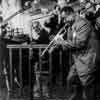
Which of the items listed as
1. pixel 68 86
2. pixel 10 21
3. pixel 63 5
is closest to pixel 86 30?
pixel 63 5

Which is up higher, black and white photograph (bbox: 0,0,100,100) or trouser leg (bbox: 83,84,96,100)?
black and white photograph (bbox: 0,0,100,100)

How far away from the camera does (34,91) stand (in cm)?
346

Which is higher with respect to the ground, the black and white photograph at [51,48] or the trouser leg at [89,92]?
the black and white photograph at [51,48]

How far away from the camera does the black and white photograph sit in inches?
132

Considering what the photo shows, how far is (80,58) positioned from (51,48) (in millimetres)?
387

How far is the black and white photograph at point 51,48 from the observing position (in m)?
3.36

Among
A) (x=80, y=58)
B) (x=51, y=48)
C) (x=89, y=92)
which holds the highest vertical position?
(x=51, y=48)

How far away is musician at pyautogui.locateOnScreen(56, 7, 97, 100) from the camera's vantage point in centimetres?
331

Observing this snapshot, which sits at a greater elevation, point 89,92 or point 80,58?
point 80,58

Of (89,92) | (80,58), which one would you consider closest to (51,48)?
(80,58)

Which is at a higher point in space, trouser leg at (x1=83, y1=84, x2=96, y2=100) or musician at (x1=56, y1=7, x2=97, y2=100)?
musician at (x1=56, y1=7, x2=97, y2=100)

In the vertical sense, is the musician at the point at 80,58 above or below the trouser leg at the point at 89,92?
above

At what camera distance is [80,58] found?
3359 mm

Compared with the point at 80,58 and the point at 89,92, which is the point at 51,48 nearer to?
the point at 80,58
